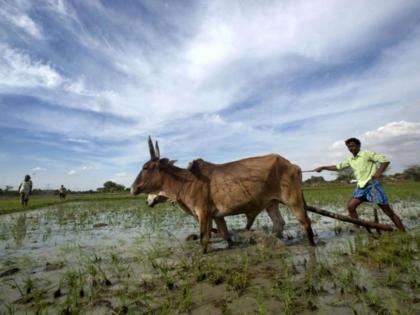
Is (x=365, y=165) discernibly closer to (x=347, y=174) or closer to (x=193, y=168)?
(x=193, y=168)

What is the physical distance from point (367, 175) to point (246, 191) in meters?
2.72

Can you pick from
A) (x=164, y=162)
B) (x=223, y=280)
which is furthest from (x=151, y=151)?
(x=223, y=280)

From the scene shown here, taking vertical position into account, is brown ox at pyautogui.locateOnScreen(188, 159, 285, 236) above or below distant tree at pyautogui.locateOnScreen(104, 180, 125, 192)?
below

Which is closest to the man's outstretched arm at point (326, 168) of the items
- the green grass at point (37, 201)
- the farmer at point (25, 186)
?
the green grass at point (37, 201)

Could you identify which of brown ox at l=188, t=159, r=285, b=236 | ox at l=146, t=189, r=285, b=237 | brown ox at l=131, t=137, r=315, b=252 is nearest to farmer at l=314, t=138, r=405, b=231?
brown ox at l=131, t=137, r=315, b=252

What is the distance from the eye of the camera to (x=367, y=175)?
6.32 metres

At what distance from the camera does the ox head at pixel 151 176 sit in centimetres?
669

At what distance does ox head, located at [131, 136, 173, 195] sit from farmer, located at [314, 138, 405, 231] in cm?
410

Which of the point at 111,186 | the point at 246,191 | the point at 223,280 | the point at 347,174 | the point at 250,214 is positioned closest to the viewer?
the point at 223,280

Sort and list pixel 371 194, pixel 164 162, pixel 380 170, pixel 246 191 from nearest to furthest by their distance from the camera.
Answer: pixel 246 191 < pixel 380 170 < pixel 371 194 < pixel 164 162

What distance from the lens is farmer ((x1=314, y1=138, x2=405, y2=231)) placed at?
5992 mm

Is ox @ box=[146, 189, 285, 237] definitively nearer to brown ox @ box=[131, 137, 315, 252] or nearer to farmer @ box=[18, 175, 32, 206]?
brown ox @ box=[131, 137, 315, 252]

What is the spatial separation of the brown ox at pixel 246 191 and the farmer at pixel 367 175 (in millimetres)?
1409

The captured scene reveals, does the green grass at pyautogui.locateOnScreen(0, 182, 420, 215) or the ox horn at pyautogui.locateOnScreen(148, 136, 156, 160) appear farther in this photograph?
the green grass at pyautogui.locateOnScreen(0, 182, 420, 215)
